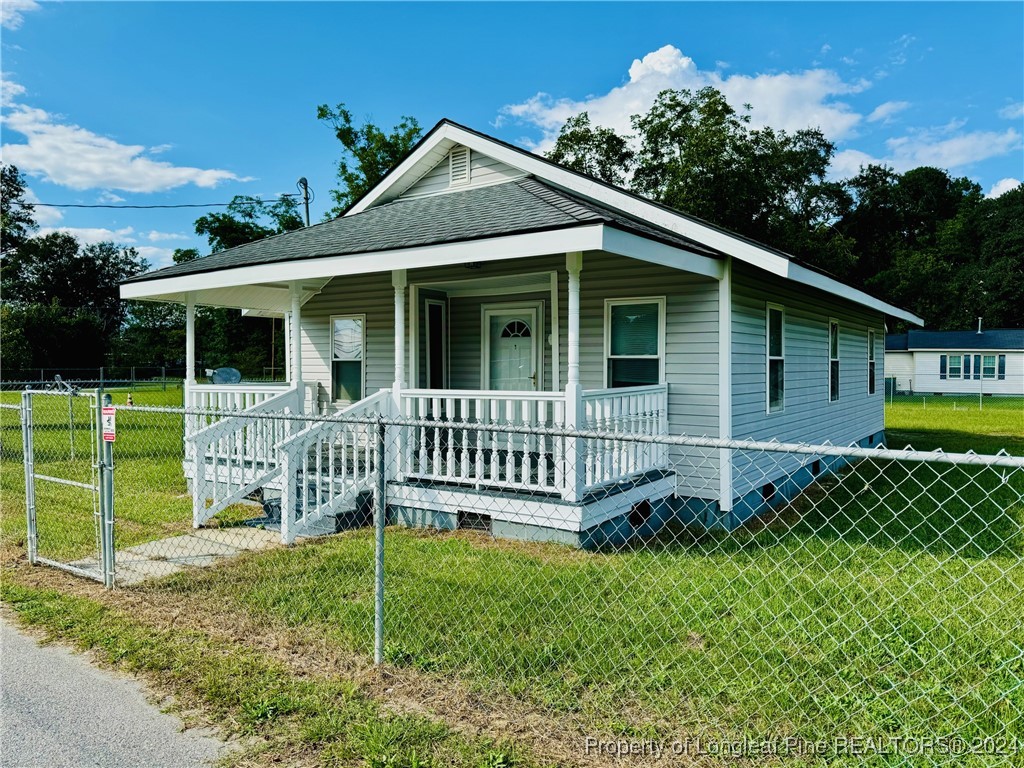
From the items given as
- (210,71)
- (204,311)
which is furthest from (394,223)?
(204,311)

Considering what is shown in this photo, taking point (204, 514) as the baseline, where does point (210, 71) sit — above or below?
above

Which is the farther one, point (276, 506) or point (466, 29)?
point (466, 29)

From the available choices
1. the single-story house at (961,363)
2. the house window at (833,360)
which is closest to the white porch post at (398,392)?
the house window at (833,360)

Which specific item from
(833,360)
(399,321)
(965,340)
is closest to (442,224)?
(399,321)

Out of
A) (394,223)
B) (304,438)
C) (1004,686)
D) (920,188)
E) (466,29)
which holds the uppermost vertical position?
(920,188)

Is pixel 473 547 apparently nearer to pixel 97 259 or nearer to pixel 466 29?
pixel 466 29

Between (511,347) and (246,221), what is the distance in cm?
3777

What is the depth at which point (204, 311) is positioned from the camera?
155 ft

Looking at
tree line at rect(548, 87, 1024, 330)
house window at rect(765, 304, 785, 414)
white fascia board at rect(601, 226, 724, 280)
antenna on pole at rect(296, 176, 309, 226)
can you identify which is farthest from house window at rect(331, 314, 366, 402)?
antenna on pole at rect(296, 176, 309, 226)

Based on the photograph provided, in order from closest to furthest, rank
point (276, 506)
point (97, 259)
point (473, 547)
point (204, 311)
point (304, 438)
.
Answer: point (473, 547) → point (304, 438) → point (276, 506) → point (204, 311) → point (97, 259)

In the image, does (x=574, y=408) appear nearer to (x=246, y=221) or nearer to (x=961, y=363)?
(x=961, y=363)

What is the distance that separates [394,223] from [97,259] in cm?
6561

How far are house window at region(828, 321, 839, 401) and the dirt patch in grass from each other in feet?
29.9

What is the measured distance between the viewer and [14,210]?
50.6m
